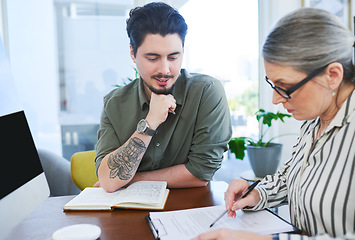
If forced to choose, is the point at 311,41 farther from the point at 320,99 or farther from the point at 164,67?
the point at 164,67

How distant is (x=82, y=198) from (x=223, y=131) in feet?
2.40

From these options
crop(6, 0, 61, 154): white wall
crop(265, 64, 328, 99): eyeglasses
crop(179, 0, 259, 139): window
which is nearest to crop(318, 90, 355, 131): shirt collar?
crop(265, 64, 328, 99): eyeglasses

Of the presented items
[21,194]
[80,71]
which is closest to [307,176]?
[21,194]

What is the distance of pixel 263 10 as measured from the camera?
118 inches

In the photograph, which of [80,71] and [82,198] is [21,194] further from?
[80,71]

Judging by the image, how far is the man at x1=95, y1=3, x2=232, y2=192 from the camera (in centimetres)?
135

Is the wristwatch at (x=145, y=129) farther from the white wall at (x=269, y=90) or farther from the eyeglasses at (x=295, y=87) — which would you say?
the white wall at (x=269, y=90)

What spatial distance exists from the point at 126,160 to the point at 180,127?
0.33m

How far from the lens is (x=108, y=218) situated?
0.99 m

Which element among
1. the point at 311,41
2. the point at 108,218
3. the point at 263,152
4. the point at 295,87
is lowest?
the point at 263,152

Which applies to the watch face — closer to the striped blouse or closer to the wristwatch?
the wristwatch

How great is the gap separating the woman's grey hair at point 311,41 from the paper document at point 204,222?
17.4 inches

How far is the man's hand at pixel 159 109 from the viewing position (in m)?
1.37

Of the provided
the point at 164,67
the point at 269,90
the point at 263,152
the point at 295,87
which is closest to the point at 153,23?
the point at 164,67
